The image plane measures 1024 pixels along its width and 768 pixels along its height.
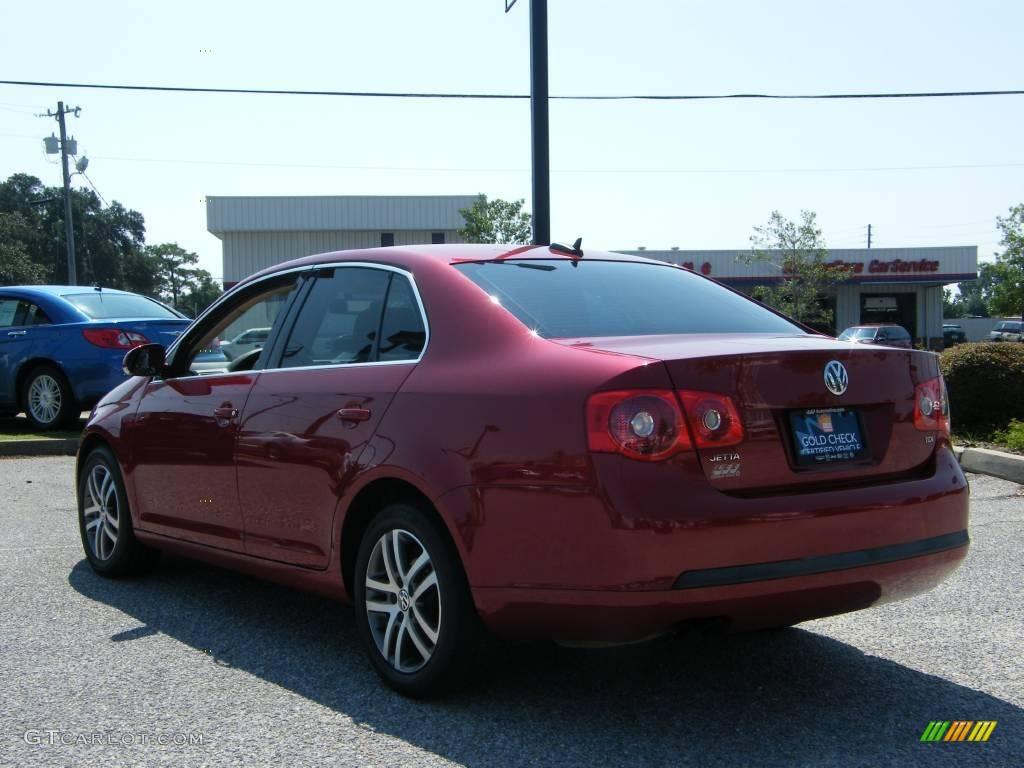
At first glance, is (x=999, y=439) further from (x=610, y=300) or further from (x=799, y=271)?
(x=799, y=271)

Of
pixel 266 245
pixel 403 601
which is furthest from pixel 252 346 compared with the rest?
pixel 266 245

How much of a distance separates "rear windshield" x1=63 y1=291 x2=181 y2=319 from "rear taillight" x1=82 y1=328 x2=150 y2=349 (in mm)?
370

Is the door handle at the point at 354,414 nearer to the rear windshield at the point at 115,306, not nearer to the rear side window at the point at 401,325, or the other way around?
the rear side window at the point at 401,325

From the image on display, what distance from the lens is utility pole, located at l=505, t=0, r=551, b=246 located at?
12.7m

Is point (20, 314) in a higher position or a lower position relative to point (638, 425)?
higher

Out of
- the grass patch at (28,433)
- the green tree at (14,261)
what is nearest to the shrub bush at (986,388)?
the grass patch at (28,433)

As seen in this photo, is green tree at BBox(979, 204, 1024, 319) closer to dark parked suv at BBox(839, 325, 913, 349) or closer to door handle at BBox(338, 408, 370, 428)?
dark parked suv at BBox(839, 325, 913, 349)

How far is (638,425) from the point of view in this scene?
3215mm

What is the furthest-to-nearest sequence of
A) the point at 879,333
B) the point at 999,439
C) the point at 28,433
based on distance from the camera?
the point at 879,333, the point at 28,433, the point at 999,439

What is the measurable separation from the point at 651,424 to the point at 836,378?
2.36ft

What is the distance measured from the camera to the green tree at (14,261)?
70.8 meters

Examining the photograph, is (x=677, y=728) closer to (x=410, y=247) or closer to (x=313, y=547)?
(x=313, y=547)

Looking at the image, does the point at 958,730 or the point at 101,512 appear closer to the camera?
the point at 958,730

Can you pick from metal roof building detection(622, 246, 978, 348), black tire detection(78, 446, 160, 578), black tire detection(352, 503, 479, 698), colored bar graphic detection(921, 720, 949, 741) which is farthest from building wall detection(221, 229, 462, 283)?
colored bar graphic detection(921, 720, 949, 741)
